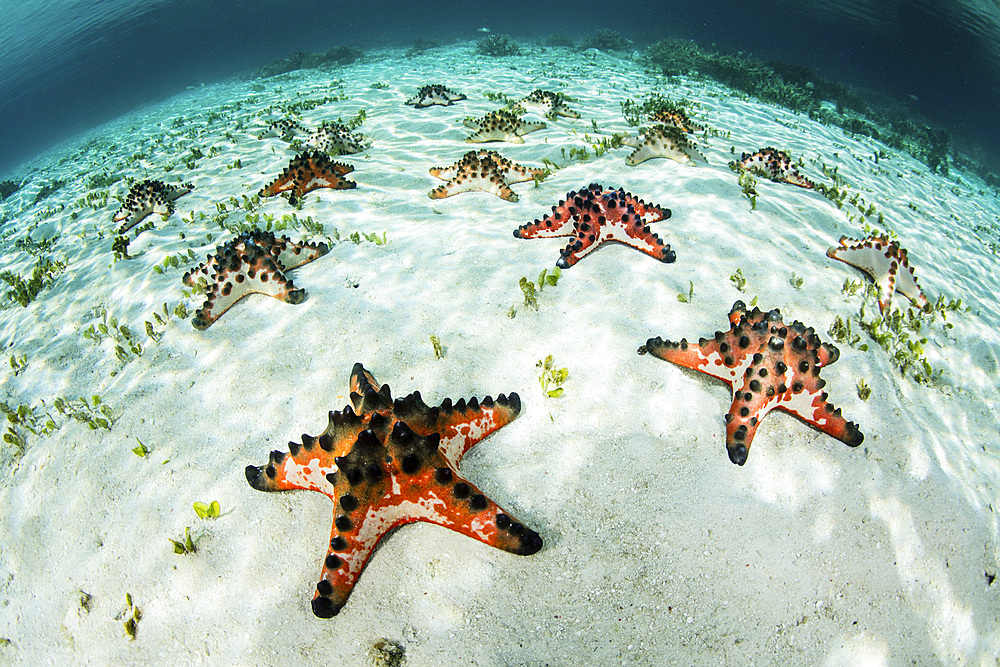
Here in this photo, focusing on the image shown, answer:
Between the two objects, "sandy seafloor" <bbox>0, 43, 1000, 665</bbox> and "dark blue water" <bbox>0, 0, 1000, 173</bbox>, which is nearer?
"sandy seafloor" <bbox>0, 43, 1000, 665</bbox>

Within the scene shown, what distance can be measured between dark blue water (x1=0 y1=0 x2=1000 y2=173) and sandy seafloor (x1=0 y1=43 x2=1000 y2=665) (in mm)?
43244

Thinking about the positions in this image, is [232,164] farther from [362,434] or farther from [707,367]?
[707,367]

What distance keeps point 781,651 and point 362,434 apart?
8.28ft

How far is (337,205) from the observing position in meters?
6.77

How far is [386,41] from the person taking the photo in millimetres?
52312

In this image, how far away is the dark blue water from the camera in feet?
150

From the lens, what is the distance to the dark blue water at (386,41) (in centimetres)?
4569

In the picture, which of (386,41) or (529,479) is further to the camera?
(386,41)

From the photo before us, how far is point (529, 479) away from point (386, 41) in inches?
2552

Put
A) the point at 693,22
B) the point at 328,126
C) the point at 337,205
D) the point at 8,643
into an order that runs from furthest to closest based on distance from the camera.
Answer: the point at 693,22 < the point at 328,126 < the point at 337,205 < the point at 8,643

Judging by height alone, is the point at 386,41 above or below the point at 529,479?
below

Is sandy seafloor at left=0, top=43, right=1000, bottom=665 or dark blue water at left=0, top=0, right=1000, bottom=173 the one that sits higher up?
sandy seafloor at left=0, top=43, right=1000, bottom=665

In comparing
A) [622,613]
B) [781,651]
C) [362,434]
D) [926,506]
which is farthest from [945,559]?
[362,434]

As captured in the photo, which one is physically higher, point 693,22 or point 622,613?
point 622,613
